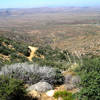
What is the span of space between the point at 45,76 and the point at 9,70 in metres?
1.24

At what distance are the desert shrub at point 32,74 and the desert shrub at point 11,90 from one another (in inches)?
47.1

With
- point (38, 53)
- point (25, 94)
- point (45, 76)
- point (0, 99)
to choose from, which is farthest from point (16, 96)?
point (38, 53)

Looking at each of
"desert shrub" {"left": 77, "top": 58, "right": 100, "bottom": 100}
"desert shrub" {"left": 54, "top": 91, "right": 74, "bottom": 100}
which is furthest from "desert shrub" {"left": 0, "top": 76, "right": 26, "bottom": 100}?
"desert shrub" {"left": 77, "top": 58, "right": 100, "bottom": 100}

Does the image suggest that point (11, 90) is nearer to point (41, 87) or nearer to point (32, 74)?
point (41, 87)

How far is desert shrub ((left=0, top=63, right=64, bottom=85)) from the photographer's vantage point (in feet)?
19.0

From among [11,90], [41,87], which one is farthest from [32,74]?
[11,90]

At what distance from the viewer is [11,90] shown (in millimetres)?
4180

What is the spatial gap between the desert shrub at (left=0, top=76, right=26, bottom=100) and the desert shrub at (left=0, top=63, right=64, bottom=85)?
3.92 feet

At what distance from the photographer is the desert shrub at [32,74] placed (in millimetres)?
5793

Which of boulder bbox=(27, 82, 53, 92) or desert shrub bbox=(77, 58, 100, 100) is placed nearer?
desert shrub bbox=(77, 58, 100, 100)

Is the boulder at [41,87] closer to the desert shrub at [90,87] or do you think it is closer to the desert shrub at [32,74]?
the desert shrub at [32,74]

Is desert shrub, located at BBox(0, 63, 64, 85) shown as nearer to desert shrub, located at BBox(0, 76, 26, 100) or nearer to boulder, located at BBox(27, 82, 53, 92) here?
boulder, located at BBox(27, 82, 53, 92)

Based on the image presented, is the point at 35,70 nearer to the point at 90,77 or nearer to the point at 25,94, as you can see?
the point at 25,94

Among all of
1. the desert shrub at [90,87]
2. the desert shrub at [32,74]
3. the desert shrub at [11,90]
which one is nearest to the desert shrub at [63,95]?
the desert shrub at [90,87]
